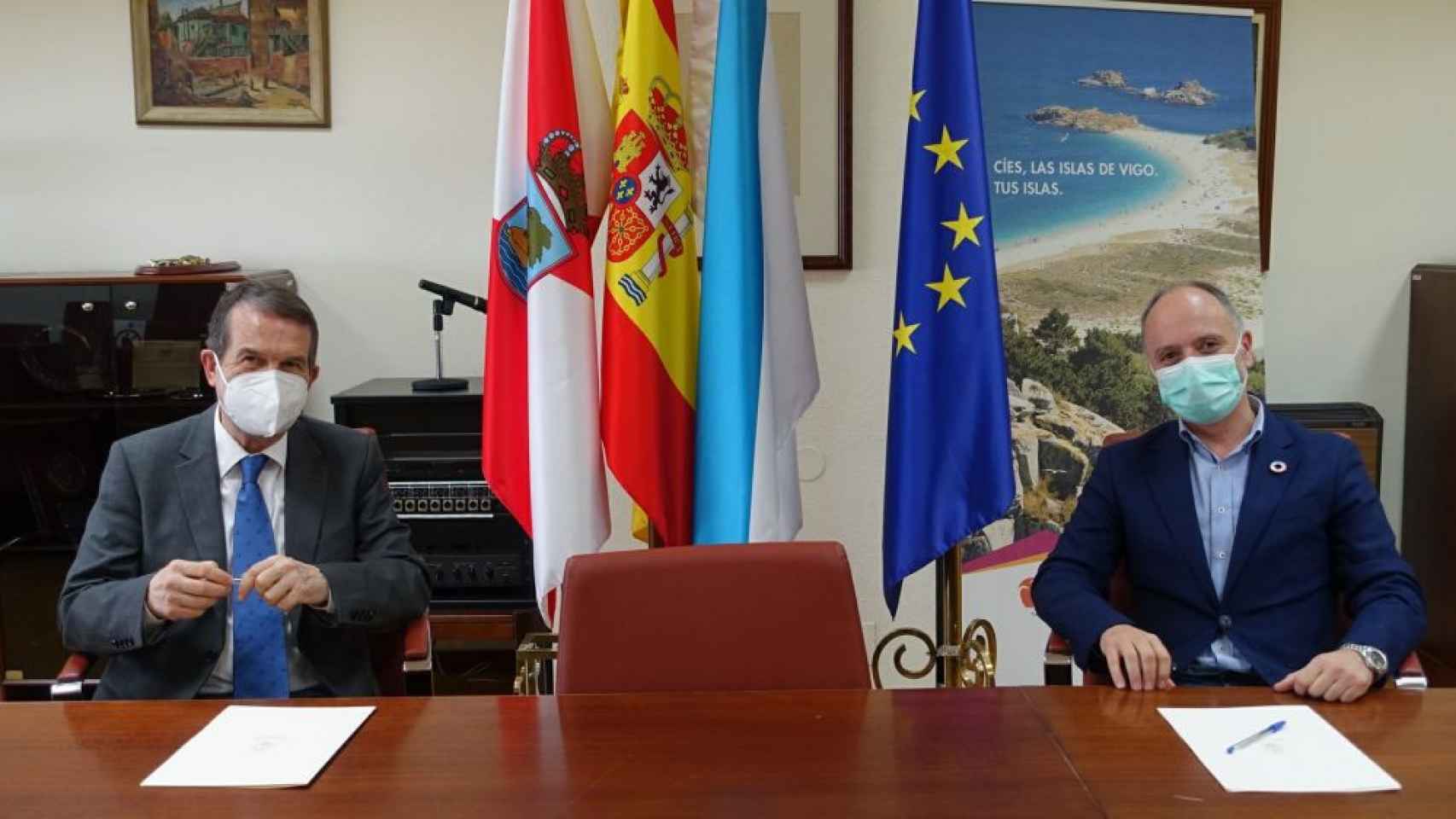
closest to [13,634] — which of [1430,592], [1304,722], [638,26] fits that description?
[638,26]

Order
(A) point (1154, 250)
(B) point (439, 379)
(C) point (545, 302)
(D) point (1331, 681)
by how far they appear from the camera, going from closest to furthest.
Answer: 1. (D) point (1331, 681)
2. (C) point (545, 302)
3. (B) point (439, 379)
4. (A) point (1154, 250)

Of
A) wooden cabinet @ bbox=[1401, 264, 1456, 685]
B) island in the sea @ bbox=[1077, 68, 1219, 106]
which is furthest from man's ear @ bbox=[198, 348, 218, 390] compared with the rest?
wooden cabinet @ bbox=[1401, 264, 1456, 685]

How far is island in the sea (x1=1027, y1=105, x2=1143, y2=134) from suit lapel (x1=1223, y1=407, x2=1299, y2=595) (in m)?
1.63

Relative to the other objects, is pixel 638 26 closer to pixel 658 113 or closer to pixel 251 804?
pixel 658 113

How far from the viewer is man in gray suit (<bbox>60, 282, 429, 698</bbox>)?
2.14 m

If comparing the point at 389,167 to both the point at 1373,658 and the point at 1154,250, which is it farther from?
the point at 1373,658

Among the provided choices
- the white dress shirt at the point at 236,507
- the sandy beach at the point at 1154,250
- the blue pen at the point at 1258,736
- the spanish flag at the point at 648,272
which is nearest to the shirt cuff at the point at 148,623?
the white dress shirt at the point at 236,507

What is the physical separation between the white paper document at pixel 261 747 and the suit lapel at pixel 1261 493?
1.51 meters

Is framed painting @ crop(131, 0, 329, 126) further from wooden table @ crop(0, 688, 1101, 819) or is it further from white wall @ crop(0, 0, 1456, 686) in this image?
wooden table @ crop(0, 688, 1101, 819)

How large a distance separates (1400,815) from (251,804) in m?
1.31

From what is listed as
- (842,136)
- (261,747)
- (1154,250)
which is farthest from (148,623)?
(1154,250)

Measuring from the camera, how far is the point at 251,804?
1.44 meters

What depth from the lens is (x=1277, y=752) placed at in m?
1.56

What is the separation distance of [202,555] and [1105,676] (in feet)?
5.29
